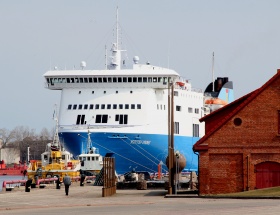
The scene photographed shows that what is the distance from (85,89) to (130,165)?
324 inches

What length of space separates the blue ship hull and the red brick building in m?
35.6

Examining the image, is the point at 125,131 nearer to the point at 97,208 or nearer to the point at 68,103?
the point at 68,103

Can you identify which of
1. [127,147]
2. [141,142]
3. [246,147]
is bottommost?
[246,147]

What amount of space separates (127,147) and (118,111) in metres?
3.43

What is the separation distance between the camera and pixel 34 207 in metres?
41.3

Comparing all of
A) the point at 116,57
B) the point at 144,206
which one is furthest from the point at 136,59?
the point at 144,206

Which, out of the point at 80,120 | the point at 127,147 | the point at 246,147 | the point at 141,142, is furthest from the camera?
the point at 80,120

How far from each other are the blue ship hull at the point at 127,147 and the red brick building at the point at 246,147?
35.6 metres

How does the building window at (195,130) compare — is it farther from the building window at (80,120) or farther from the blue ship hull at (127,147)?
the building window at (80,120)

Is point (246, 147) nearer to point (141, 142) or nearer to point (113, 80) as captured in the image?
point (141, 142)

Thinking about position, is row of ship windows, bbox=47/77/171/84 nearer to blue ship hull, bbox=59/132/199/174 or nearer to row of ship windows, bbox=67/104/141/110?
row of ship windows, bbox=67/104/141/110

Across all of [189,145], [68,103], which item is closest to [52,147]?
[68,103]

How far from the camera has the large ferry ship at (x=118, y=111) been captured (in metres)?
86.2

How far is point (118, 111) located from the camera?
86.6 metres
